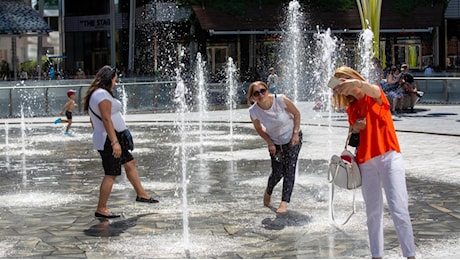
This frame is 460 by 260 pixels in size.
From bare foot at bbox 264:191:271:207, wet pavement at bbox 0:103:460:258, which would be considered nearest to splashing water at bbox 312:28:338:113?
wet pavement at bbox 0:103:460:258

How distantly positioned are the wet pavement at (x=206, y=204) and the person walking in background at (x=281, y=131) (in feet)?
1.34

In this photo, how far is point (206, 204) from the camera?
9.87 metres

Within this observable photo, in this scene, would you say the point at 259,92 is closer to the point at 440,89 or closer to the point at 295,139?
the point at 295,139

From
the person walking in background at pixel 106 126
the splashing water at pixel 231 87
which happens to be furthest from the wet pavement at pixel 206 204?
the splashing water at pixel 231 87

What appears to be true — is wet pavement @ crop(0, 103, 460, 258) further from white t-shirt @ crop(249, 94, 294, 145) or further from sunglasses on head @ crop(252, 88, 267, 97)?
sunglasses on head @ crop(252, 88, 267, 97)

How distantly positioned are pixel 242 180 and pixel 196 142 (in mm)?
6423

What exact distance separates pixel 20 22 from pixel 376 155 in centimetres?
4985

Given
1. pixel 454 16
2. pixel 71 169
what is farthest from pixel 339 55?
pixel 71 169

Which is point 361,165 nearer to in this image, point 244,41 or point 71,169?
point 71,169

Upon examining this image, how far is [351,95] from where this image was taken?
6.39 meters

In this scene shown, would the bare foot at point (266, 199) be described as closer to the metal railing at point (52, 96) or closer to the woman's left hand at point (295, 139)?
the woman's left hand at point (295, 139)

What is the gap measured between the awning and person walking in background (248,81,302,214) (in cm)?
4546

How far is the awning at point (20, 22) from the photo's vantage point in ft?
173

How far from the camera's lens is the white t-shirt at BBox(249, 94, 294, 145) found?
9039mm
